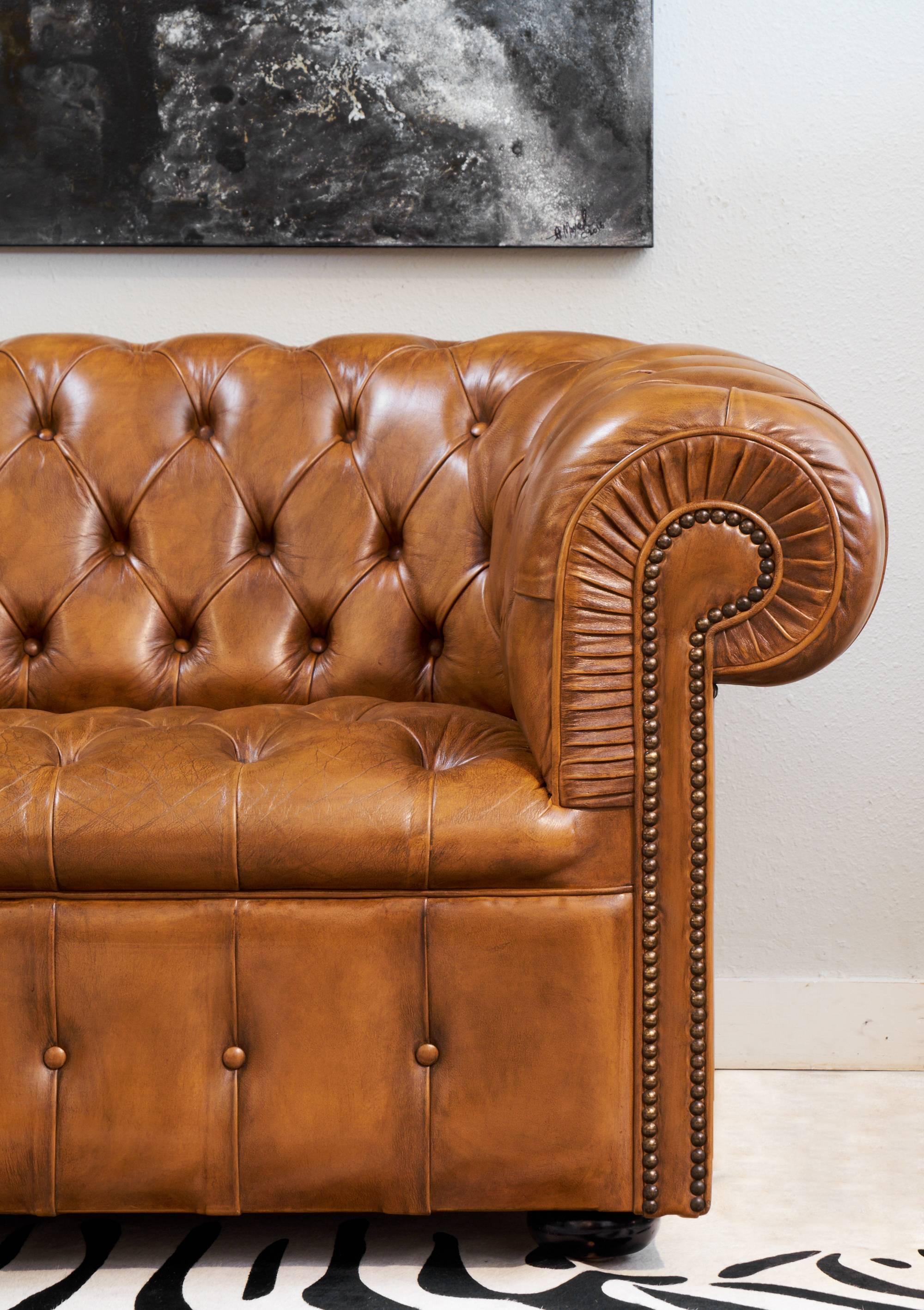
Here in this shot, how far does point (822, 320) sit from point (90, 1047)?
58.9 inches

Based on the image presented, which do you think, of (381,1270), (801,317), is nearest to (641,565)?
(381,1270)

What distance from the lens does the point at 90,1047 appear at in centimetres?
108

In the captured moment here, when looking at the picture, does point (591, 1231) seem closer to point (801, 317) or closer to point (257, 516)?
point (257, 516)

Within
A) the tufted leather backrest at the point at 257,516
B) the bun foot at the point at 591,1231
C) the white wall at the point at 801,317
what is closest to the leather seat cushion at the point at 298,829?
the bun foot at the point at 591,1231

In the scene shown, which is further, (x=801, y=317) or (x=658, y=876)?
(x=801, y=317)

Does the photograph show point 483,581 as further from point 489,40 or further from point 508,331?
point 489,40

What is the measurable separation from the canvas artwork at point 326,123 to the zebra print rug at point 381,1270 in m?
1.42

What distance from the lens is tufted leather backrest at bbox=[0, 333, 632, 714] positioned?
5.08 ft

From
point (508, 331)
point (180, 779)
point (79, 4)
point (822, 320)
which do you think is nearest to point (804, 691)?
point (822, 320)

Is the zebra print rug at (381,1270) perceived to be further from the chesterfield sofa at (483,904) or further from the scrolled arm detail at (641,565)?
the scrolled arm detail at (641,565)
